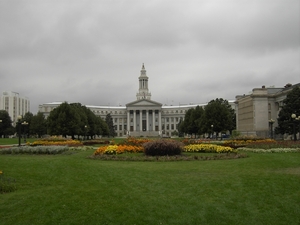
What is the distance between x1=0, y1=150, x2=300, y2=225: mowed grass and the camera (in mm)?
9375

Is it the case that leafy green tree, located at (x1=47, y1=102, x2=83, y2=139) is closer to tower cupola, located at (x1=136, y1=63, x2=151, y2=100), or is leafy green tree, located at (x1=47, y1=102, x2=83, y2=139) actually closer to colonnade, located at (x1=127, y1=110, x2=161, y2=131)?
colonnade, located at (x1=127, y1=110, x2=161, y2=131)

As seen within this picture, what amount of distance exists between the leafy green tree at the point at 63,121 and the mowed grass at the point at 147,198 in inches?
1895

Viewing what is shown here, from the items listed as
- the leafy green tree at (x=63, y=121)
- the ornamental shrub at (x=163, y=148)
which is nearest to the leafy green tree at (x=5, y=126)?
the leafy green tree at (x=63, y=121)

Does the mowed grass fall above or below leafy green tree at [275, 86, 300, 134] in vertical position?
below

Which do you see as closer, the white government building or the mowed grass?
the mowed grass

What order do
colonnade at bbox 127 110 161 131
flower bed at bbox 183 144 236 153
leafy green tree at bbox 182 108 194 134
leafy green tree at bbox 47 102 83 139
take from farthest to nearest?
colonnade at bbox 127 110 161 131 → leafy green tree at bbox 182 108 194 134 → leafy green tree at bbox 47 102 83 139 → flower bed at bbox 183 144 236 153

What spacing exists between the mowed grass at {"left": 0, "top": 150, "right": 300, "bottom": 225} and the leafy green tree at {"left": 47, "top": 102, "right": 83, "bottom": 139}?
158 ft

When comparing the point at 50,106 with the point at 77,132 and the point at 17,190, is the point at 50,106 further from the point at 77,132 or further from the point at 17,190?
the point at 17,190

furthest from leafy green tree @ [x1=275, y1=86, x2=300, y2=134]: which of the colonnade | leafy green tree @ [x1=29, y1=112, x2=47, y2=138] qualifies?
the colonnade

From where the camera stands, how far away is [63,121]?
62.9 m

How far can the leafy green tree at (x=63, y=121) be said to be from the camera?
62.8 meters

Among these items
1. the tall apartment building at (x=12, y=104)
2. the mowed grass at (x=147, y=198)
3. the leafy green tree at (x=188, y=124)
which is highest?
the tall apartment building at (x=12, y=104)

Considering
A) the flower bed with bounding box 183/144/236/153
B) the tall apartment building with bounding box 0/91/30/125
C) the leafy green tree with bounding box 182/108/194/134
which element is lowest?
the flower bed with bounding box 183/144/236/153

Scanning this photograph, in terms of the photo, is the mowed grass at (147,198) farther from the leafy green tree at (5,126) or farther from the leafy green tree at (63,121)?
the leafy green tree at (5,126)
